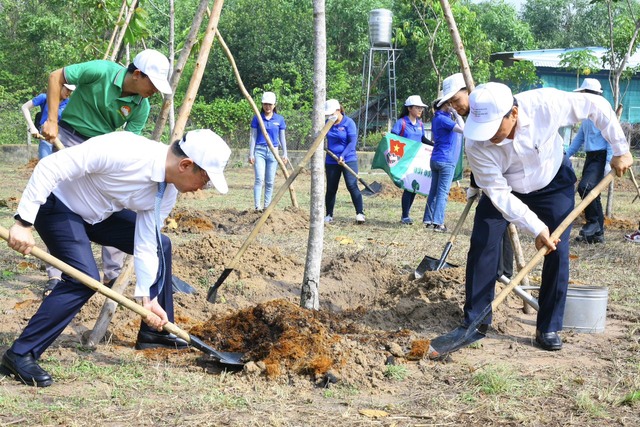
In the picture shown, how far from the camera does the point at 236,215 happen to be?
1208 cm

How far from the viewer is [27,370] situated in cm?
427

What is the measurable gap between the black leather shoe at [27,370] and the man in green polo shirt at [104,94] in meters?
1.77

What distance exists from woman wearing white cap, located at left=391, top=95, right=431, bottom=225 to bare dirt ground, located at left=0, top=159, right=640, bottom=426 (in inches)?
164

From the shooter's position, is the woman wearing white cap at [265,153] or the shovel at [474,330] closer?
the shovel at [474,330]

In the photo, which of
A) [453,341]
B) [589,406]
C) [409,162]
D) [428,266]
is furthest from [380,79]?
[589,406]

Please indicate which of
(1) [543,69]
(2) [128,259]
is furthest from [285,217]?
(1) [543,69]

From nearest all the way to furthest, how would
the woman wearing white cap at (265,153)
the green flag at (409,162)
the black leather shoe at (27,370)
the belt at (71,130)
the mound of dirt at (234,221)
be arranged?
1. the black leather shoe at (27,370)
2. the belt at (71,130)
3. the mound of dirt at (234,221)
4. the woman wearing white cap at (265,153)
5. the green flag at (409,162)

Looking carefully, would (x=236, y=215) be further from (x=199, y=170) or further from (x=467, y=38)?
(x=467, y=38)

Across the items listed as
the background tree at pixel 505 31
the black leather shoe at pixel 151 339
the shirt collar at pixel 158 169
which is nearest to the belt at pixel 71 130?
the black leather shoe at pixel 151 339

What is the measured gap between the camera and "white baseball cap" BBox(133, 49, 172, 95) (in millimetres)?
5273

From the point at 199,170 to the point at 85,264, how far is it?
880mm

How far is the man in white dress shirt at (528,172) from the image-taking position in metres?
4.83

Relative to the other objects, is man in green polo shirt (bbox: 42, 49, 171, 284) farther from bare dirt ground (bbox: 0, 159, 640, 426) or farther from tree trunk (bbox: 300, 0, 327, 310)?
bare dirt ground (bbox: 0, 159, 640, 426)

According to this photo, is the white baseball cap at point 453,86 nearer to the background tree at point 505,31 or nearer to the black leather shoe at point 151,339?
the black leather shoe at point 151,339
